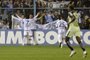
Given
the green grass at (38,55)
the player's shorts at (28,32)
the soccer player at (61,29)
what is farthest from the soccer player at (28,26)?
the green grass at (38,55)

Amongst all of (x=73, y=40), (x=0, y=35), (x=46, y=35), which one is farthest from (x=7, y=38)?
(x=73, y=40)

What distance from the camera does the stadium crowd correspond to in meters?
30.0

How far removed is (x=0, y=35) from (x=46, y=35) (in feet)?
10.6

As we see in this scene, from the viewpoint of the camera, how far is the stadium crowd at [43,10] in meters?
30.0

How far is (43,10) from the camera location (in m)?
30.5

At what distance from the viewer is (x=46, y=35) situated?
95.7ft

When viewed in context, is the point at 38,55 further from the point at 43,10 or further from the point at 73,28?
the point at 43,10

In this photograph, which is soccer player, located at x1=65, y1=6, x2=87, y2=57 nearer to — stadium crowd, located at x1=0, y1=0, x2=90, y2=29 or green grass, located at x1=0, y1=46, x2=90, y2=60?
green grass, located at x1=0, y1=46, x2=90, y2=60

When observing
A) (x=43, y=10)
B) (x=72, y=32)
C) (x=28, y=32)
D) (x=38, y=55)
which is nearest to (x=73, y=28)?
(x=72, y=32)

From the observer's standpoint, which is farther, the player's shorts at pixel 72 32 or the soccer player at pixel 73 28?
the player's shorts at pixel 72 32

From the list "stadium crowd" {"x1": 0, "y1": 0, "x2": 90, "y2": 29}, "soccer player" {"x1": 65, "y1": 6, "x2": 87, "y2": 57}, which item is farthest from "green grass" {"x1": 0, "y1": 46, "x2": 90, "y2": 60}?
"stadium crowd" {"x1": 0, "y1": 0, "x2": 90, "y2": 29}

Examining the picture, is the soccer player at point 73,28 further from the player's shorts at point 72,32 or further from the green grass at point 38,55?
the green grass at point 38,55

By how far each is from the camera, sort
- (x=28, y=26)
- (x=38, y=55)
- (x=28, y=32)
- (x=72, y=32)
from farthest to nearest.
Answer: (x=28, y=26), (x=28, y=32), (x=38, y=55), (x=72, y=32)

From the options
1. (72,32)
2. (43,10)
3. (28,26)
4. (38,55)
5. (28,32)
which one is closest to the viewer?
→ (72,32)
